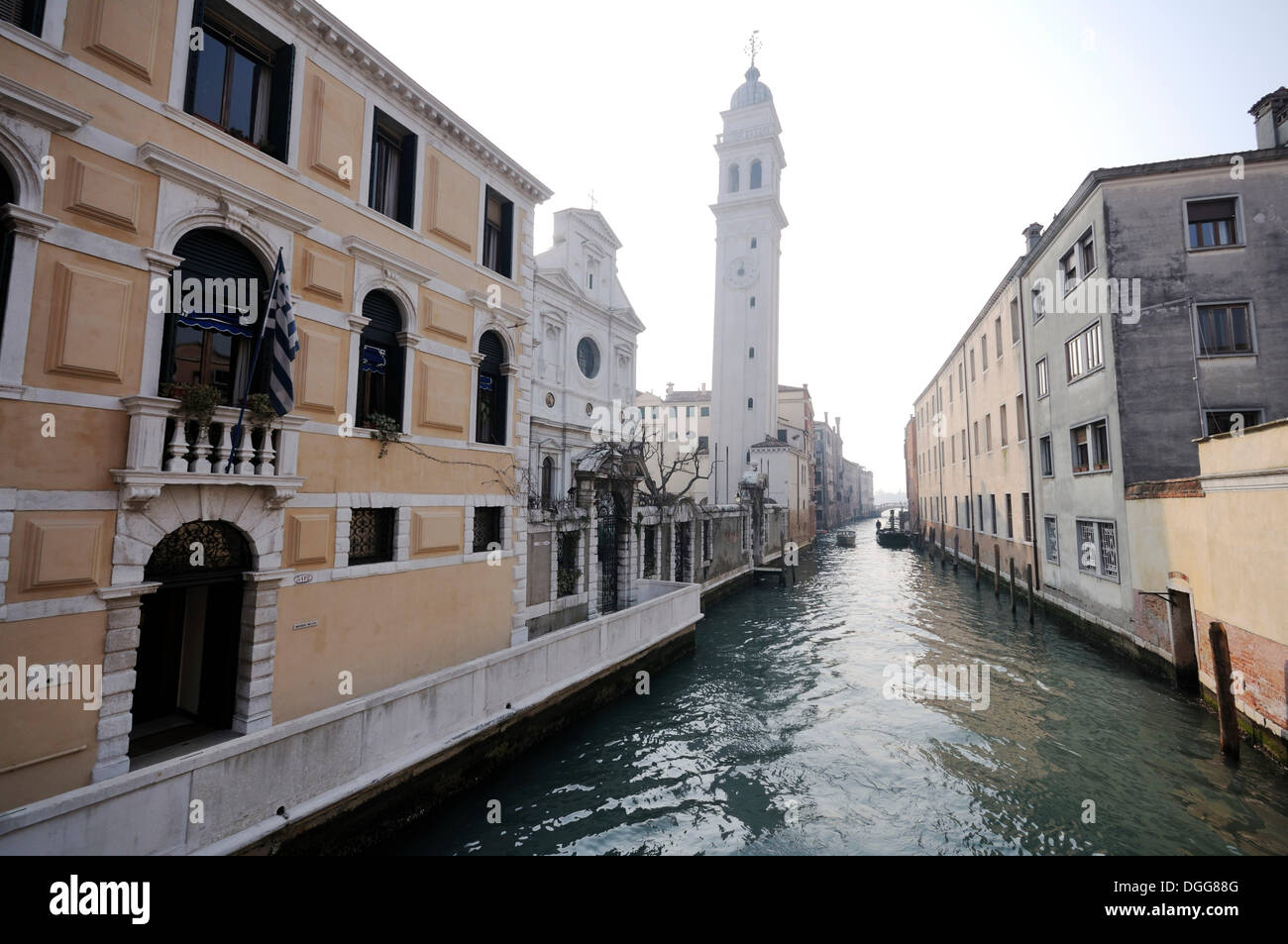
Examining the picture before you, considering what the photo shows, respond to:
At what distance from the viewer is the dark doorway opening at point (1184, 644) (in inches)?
474

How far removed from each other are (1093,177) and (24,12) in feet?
67.8

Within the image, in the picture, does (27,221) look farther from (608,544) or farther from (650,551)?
(650,551)

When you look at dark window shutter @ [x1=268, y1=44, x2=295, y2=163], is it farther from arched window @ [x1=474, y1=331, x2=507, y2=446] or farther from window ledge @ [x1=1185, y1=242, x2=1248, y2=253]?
window ledge @ [x1=1185, y1=242, x2=1248, y2=253]

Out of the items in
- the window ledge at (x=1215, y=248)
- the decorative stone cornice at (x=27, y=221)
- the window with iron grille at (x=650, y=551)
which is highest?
the window ledge at (x=1215, y=248)

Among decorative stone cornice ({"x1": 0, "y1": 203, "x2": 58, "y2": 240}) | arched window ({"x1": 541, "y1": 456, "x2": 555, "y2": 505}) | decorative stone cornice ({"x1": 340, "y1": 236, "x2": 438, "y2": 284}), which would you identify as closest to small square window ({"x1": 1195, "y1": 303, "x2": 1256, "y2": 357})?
decorative stone cornice ({"x1": 340, "y1": 236, "x2": 438, "y2": 284})

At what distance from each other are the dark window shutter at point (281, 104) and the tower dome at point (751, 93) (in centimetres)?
4874

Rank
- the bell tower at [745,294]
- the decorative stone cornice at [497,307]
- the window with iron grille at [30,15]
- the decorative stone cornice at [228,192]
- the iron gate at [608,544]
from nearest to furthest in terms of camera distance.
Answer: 1. the window with iron grille at [30,15]
2. the decorative stone cornice at [228,192]
3. the decorative stone cornice at [497,307]
4. the iron gate at [608,544]
5. the bell tower at [745,294]

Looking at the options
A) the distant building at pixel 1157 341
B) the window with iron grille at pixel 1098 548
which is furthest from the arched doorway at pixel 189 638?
the window with iron grille at pixel 1098 548

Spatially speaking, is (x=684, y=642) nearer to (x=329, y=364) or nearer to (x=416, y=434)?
(x=416, y=434)

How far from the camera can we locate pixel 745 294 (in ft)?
148

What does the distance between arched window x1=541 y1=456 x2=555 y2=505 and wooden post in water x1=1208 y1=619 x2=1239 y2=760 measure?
20359 mm

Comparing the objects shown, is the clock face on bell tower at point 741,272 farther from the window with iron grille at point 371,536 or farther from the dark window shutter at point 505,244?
the window with iron grille at point 371,536

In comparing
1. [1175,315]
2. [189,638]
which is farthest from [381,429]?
[1175,315]

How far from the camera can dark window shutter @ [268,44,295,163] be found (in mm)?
8102
